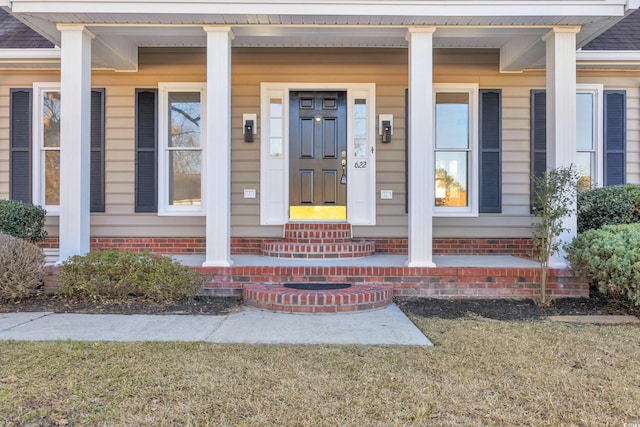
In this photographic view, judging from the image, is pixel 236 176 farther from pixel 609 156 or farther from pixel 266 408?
pixel 609 156

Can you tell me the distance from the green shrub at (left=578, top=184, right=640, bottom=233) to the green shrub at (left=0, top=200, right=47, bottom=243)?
6.70 meters

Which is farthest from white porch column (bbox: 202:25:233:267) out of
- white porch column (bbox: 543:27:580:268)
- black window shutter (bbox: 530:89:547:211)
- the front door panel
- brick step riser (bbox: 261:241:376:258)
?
black window shutter (bbox: 530:89:547:211)

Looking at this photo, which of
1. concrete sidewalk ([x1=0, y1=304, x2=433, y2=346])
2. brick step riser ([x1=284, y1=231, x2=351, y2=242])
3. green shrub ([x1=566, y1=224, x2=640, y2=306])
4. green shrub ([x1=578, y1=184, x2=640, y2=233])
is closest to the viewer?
concrete sidewalk ([x1=0, y1=304, x2=433, y2=346])

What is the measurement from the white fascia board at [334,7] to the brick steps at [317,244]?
268 cm

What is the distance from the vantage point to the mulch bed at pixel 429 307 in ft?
13.1

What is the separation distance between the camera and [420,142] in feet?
15.3

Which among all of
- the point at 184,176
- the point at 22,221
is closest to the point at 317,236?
the point at 184,176

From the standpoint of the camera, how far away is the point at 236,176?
613 centimetres

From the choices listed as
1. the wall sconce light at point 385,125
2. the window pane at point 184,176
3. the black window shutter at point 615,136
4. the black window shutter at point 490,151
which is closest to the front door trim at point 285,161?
the wall sconce light at point 385,125

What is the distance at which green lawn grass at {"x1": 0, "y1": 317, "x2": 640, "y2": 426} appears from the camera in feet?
6.57

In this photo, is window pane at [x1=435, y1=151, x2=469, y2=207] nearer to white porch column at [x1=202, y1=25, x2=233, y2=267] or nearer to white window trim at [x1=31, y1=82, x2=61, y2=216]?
white porch column at [x1=202, y1=25, x2=233, y2=267]

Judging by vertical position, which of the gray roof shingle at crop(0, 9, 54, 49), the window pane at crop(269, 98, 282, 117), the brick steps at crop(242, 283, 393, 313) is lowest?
the brick steps at crop(242, 283, 393, 313)

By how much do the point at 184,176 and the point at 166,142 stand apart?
1.78 feet

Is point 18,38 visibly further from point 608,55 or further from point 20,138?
point 608,55
